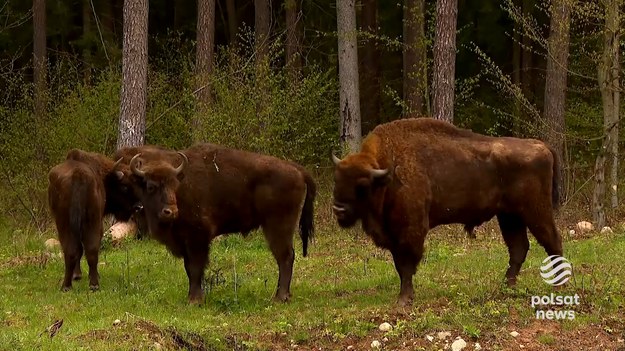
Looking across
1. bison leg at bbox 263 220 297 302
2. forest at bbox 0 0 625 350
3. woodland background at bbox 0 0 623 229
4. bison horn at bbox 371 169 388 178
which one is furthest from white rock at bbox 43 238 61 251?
bison horn at bbox 371 169 388 178

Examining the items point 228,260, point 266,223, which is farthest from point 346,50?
point 266,223

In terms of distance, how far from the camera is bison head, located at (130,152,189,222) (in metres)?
9.88

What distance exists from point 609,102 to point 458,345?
1049cm

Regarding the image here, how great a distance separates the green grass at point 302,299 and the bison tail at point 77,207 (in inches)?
33.6

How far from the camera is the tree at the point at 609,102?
52.4 feet

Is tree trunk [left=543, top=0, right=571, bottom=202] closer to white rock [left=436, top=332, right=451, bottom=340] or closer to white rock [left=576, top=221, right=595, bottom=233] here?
white rock [left=576, top=221, right=595, bottom=233]

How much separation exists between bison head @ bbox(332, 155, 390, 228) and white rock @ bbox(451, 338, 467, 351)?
2.17 metres

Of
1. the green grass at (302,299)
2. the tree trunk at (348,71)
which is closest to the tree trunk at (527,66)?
the tree trunk at (348,71)

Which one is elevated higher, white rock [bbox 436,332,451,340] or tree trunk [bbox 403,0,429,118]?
tree trunk [bbox 403,0,429,118]

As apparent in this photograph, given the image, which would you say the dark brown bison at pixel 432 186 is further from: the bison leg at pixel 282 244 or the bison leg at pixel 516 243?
the bison leg at pixel 282 244

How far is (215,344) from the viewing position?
8242 mm

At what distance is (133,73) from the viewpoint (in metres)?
17.0

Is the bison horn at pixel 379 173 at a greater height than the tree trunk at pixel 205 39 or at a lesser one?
lesser

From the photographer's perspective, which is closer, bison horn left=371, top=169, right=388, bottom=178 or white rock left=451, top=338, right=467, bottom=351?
white rock left=451, top=338, right=467, bottom=351
